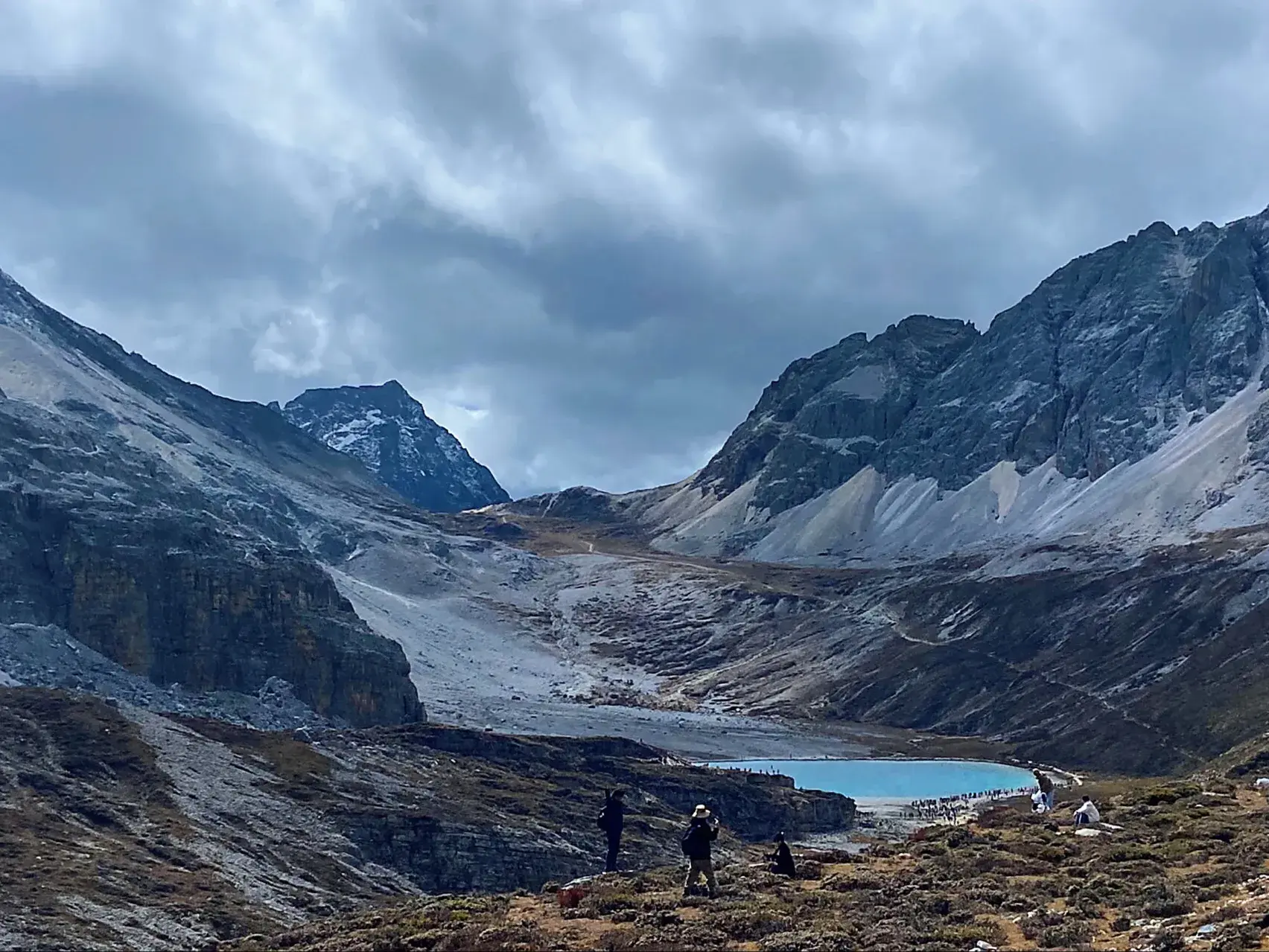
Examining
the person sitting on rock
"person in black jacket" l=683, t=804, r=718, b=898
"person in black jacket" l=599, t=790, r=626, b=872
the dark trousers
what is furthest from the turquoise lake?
"person in black jacket" l=683, t=804, r=718, b=898

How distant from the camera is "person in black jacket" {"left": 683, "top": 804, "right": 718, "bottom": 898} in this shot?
82.7 ft

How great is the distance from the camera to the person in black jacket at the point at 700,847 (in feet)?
82.7

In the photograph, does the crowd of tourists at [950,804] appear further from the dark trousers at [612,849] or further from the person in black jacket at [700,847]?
the person in black jacket at [700,847]

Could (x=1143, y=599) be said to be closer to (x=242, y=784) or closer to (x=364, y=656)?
(x=364, y=656)

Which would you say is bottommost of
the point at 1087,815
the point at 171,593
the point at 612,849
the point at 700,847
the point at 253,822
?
the point at 253,822

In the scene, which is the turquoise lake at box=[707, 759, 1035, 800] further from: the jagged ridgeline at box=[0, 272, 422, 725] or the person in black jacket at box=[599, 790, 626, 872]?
the person in black jacket at box=[599, 790, 626, 872]

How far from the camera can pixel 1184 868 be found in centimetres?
2556

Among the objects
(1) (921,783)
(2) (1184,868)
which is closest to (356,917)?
(2) (1184,868)

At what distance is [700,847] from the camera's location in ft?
83.6

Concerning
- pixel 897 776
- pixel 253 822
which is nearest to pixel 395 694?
pixel 897 776

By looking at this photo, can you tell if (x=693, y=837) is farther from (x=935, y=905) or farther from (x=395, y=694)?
(x=395, y=694)

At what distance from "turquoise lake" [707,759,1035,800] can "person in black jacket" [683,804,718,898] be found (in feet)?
273

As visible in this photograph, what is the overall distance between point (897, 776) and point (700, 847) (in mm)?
96089

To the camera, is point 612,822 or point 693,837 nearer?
point 693,837
